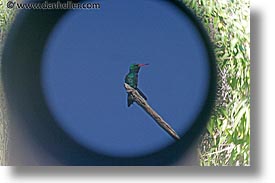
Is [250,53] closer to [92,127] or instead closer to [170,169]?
[170,169]

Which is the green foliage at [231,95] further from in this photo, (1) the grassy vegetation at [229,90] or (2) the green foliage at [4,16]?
(2) the green foliage at [4,16]

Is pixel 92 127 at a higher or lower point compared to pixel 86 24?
lower

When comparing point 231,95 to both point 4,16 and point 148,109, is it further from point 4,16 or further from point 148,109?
point 4,16

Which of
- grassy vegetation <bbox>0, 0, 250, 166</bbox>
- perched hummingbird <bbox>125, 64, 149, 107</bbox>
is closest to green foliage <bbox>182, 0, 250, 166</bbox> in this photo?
grassy vegetation <bbox>0, 0, 250, 166</bbox>

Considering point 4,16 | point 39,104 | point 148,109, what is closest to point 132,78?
point 148,109

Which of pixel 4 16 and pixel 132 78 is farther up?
pixel 4 16

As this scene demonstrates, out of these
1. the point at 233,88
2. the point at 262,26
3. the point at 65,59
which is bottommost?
the point at 233,88

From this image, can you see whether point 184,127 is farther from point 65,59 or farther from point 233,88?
point 65,59
